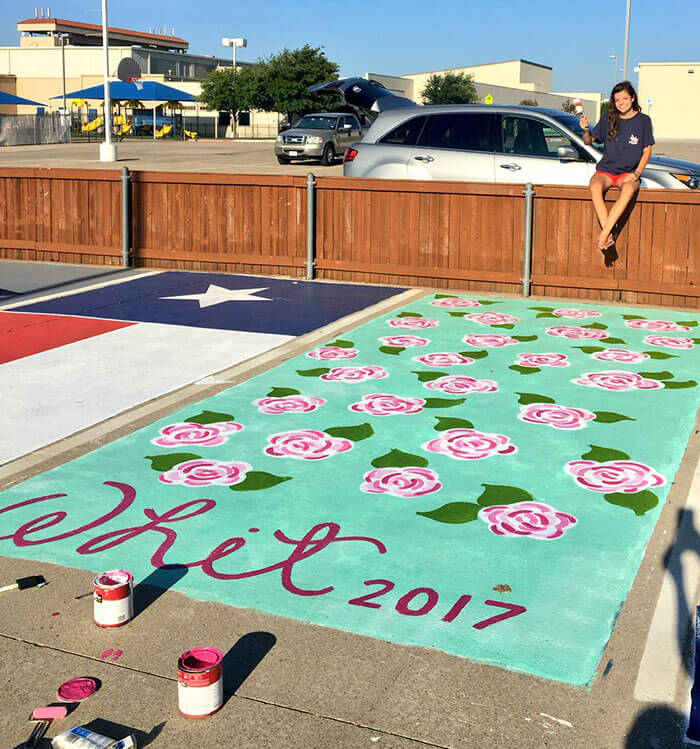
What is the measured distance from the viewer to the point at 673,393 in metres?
7.41

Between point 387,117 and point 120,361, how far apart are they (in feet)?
21.3

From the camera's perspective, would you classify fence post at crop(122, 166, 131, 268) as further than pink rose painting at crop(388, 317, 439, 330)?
Yes

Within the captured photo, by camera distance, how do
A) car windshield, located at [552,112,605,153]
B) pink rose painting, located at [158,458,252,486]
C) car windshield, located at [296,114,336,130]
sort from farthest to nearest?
car windshield, located at [296,114,336,130] < car windshield, located at [552,112,605,153] < pink rose painting, located at [158,458,252,486]

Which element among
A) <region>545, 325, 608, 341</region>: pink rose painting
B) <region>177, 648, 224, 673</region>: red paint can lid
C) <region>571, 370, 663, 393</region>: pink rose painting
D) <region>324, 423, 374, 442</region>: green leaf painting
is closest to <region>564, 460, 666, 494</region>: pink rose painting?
<region>324, 423, 374, 442</region>: green leaf painting

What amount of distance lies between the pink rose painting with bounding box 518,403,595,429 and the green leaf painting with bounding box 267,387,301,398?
1624 millimetres

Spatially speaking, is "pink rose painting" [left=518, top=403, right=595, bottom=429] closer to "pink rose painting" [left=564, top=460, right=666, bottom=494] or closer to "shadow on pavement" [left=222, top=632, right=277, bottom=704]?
"pink rose painting" [left=564, top=460, right=666, bottom=494]

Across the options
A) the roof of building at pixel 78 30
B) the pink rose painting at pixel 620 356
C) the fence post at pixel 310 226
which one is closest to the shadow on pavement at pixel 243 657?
the pink rose painting at pixel 620 356

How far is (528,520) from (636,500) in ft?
2.19

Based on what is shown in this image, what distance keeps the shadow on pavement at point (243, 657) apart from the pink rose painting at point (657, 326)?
6936 mm

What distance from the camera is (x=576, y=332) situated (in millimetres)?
9656

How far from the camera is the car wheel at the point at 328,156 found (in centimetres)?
3216

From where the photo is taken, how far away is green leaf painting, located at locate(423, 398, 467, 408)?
701 centimetres

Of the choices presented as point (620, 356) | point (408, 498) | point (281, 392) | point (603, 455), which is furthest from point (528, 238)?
point (408, 498)

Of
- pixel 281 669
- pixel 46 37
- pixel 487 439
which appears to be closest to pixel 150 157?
pixel 487 439
